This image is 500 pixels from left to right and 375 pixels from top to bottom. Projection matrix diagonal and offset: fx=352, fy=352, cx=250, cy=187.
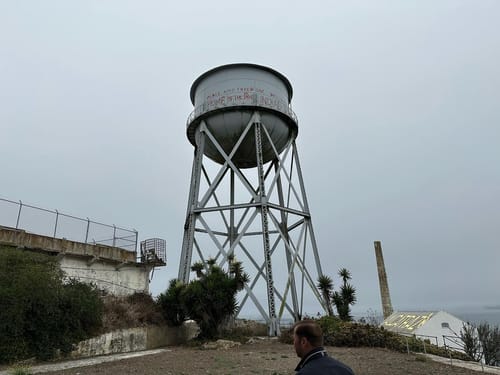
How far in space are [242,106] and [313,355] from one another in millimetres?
17634

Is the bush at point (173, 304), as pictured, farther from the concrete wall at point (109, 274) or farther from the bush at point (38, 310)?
the bush at point (38, 310)

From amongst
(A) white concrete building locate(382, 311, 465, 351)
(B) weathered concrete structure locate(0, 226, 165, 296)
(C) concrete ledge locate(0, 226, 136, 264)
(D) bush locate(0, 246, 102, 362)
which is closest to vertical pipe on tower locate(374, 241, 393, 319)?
(A) white concrete building locate(382, 311, 465, 351)

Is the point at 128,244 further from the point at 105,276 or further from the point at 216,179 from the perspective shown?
the point at 216,179

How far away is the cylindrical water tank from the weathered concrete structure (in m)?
8.09

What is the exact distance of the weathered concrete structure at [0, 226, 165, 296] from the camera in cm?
1578

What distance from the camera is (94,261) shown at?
1880 centimetres

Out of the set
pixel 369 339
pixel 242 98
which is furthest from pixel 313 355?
pixel 242 98

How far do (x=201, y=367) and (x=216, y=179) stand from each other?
1056cm

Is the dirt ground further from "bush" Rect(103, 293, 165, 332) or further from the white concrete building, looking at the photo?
the white concrete building

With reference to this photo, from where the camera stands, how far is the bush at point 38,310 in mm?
10578

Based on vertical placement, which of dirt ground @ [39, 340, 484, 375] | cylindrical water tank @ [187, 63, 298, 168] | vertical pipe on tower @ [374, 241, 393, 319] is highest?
cylindrical water tank @ [187, 63, 298, 168]

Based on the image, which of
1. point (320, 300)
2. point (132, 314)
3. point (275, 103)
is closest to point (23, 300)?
point (132, 314)

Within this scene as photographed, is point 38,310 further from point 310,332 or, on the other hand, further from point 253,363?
point 310,332

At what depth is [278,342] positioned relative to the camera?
15.2 metres
